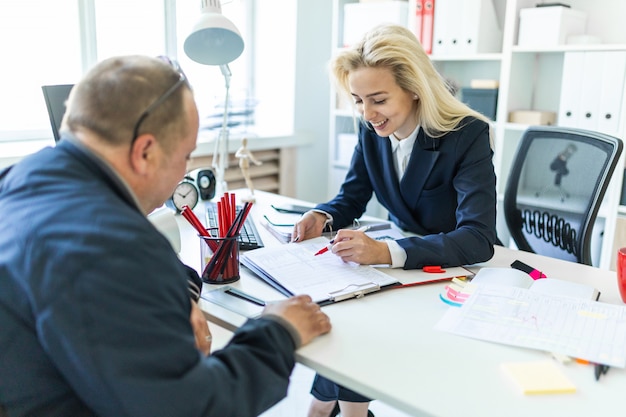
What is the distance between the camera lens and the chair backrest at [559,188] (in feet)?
5.81

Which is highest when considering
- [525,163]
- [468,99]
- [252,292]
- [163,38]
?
[163,38]

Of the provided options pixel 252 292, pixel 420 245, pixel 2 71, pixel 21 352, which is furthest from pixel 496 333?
pixel 2 71

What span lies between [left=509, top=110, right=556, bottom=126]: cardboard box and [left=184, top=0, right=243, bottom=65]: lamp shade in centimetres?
143

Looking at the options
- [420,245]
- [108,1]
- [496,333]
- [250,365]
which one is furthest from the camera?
[108,1]

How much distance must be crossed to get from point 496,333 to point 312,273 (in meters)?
0.42

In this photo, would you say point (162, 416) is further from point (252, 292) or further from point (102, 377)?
point (252, 292)

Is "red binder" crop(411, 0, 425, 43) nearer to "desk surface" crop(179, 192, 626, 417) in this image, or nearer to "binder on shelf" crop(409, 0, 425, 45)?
"binder on shelf" crop(409, 0, 425, 45)

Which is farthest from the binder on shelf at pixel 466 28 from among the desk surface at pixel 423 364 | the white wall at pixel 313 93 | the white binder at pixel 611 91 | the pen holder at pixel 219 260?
the pen holder at pixel 219 260

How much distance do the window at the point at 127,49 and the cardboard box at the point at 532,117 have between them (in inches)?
47.1

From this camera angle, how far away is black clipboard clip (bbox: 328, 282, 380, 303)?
44.8 inches

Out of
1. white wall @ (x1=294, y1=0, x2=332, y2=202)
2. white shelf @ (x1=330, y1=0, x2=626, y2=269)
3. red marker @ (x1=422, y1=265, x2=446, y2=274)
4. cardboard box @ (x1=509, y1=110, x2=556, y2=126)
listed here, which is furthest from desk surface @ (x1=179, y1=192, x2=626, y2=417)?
white wall @ (x1=294, y1=0, x2=332, y2=202)

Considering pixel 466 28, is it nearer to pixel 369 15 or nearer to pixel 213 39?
pixel 369 15

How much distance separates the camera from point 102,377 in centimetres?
67

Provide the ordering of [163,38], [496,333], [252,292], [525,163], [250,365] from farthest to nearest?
1. [163,38]
2. [525,163]
3. [252,292]
4. [496,333]
5. [250,365]
